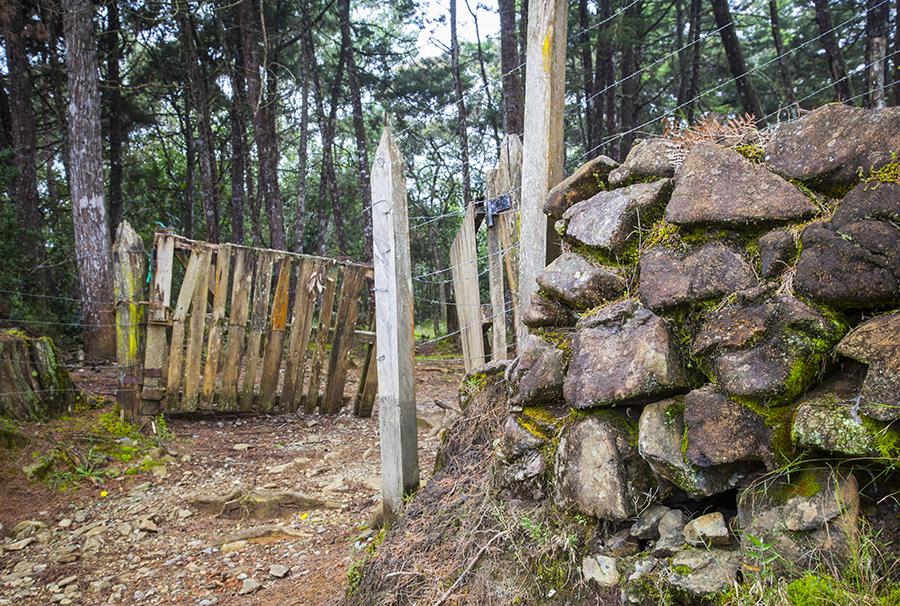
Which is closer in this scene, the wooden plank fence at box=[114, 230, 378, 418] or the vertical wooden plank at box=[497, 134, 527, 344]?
the vertical wooden plank at box=[497, 134, 527, 344]

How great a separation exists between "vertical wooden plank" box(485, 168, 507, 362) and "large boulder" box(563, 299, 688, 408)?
1.47 metres

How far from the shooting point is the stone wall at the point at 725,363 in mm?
1844

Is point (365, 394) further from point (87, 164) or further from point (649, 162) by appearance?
point (87, 164)

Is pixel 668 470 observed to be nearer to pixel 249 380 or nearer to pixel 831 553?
pixel 831 553

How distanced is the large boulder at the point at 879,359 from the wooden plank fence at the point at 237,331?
19.1ft

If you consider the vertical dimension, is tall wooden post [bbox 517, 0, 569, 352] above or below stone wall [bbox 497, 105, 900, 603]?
above

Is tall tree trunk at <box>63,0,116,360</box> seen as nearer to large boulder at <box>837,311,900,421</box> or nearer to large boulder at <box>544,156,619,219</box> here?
large boulder at <box>544,156,619,219</box>

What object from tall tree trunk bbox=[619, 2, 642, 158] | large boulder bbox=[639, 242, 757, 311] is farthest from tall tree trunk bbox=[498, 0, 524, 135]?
large boulder bbox=[639, 242, 757, 311]

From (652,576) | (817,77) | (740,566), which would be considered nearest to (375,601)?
(652,576)

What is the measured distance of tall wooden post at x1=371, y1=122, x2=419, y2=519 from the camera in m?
3.71

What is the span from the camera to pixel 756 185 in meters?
2.35

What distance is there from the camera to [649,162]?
2.82 metres

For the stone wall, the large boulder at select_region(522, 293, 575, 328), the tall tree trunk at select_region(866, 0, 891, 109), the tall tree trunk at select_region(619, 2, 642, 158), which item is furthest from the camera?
the tall tree trunk at select_region(619, 2, 642, 158)

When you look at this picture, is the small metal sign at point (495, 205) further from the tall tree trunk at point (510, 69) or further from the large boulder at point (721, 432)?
the tall tree trunk at point (510, 69)
